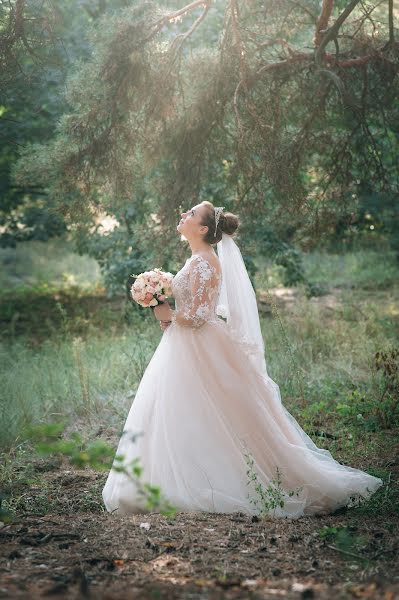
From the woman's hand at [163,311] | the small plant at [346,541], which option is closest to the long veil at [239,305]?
the woman's hand at [163,311]

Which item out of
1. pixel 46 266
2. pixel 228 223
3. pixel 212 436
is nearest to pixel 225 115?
pixel 228 223

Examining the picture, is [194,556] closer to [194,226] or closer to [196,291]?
[196,291]

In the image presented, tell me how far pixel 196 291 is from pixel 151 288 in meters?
0.32

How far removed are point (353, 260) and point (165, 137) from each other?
10.1m

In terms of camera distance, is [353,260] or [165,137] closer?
[165,137]

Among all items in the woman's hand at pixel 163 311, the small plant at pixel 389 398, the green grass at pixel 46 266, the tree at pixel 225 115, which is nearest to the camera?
the woman's hand at pixel 163 311

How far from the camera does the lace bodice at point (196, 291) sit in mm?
5016

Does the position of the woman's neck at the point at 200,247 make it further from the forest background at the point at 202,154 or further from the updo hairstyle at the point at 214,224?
the forest background at the point at 202,154

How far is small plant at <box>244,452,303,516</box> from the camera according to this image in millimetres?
4547

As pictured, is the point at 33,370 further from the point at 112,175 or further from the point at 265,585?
the point at 265,585

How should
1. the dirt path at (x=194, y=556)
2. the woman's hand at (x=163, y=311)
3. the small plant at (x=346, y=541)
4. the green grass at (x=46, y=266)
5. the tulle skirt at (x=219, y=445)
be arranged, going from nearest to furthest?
1. the dirt path at (x=194, y=556)
2. the small plant at (x=346, y=541)
3. the tulle skirt at (x=219, y=445)
4. the woman's hand at (x=163, y=311)
5. the green grass at (x=46, y=266)

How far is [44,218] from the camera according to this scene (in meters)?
12.2

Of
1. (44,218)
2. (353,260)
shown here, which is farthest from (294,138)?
(353,260)

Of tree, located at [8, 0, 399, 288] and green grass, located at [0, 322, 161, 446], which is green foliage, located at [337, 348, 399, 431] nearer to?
tree, located at [8, 0, 399, 288]
